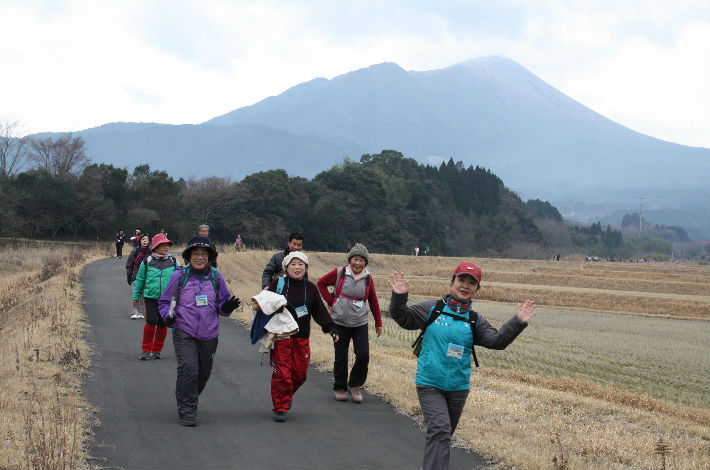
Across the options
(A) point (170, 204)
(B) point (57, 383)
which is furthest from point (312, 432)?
(A) point (170, 204)

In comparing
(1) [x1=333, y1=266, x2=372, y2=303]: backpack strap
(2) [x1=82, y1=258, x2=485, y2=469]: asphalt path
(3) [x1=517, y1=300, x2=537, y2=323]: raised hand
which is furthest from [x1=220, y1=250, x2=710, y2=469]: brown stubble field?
(3) [x1=517, y1=300, x2=537, y2=323]: raised hand

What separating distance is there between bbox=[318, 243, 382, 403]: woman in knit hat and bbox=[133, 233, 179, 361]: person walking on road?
3.24 meters

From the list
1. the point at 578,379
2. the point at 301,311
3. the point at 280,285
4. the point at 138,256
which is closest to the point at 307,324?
the point at 301,311

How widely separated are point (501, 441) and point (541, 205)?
152261 mm

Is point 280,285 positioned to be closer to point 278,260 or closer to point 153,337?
point 278,260

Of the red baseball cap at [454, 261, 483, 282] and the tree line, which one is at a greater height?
the tree line

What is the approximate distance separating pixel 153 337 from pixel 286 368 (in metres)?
4.11

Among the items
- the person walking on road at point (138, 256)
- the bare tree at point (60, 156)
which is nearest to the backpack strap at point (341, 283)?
the person walking on road at point (138, 256)

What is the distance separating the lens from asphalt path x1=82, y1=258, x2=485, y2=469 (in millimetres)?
6113

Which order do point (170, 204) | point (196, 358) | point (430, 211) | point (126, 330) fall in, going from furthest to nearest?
point (430, 211) < point (170, 204) < point (126, 330) < point (196, 358)

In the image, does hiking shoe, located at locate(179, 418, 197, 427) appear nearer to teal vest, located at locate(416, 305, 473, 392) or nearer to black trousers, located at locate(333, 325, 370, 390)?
black trousers, located at locate(333, 325, 370, 390)

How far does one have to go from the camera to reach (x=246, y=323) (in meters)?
16.0

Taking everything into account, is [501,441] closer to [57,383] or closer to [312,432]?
[312,432]

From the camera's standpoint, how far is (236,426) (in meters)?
7.19
